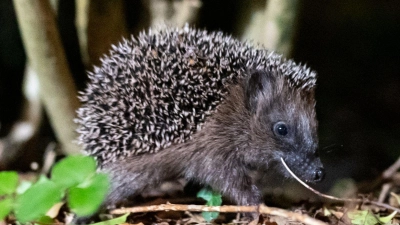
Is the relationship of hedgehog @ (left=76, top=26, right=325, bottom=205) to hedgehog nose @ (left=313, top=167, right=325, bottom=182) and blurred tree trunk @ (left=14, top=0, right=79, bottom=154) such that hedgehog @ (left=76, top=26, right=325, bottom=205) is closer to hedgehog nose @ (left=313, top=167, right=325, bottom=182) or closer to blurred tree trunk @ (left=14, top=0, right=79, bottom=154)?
hedgehog nose @ (left=313, top=167, right=325, bottom=182)

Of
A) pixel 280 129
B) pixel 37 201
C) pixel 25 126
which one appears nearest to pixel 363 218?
pixel 280 129

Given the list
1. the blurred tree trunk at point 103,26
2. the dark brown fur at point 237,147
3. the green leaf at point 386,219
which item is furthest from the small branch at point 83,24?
the green leaf at point 386,219

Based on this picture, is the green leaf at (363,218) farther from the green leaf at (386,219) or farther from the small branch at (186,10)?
the small branch at (186,10)

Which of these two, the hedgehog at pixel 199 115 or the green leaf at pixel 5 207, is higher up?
the hedgehog at pixel 199 115

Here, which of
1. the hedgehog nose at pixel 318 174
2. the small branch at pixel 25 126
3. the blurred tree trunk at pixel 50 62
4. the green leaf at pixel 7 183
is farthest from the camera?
the small branch at pixel 25 126

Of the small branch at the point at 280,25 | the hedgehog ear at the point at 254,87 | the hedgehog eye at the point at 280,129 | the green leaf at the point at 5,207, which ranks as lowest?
the green leaf at the point at 5,207

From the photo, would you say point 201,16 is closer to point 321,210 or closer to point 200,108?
point 200,108
